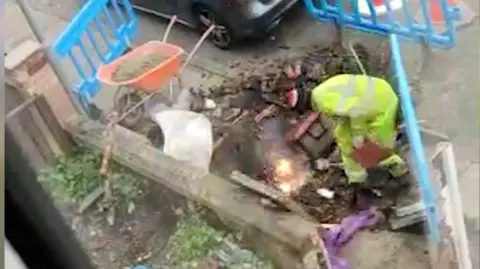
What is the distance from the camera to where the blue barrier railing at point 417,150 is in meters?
1.53

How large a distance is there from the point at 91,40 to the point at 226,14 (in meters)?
0.36

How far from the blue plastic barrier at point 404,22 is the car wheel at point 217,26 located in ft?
0.75

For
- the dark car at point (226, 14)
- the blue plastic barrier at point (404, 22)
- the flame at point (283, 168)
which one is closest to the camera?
the flame at point (283, 168)

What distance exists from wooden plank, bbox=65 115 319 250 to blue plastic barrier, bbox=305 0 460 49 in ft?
1.79

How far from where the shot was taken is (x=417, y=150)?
160cm

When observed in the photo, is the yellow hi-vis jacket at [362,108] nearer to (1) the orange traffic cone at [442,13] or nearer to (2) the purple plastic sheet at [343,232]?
(2) the purple plastic sheet at [343,232]

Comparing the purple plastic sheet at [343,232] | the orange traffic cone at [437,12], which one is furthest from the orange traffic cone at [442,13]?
the purple plastic sheet at [343,232]

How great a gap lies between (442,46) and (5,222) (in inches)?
55.7

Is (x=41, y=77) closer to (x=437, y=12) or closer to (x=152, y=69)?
(x=152, y=69)

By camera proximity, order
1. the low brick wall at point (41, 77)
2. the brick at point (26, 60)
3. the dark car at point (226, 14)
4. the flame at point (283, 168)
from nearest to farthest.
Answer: the brick at point (26, 60), the low brick wall at point (41, 77), the flame at point (283, 168), the dark car at point (226, 14)

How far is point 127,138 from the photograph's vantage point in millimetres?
1738

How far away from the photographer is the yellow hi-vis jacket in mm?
1681

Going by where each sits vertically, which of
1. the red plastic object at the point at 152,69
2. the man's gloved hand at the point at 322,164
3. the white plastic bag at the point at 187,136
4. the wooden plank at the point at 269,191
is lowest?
the man's gloved hand at the point at 322,164

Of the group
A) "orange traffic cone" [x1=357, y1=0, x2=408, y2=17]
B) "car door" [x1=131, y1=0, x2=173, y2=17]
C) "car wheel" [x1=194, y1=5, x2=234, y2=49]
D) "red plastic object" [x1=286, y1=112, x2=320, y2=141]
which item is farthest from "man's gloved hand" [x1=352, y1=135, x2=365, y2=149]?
"car door" [x1=131, y1=0, x2=173, y2=17]
